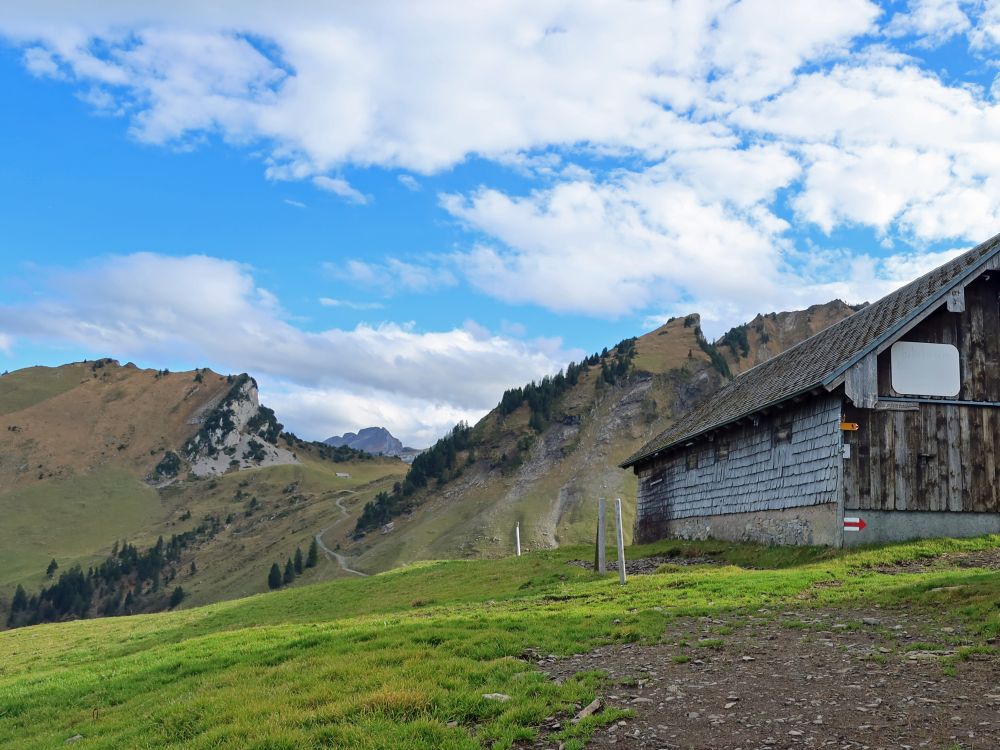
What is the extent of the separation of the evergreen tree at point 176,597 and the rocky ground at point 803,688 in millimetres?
138702

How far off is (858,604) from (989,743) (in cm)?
783

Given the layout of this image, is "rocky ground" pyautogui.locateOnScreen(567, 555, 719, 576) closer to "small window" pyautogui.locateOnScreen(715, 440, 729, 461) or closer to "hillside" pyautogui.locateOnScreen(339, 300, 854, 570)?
"small window" pyautogui.locateOnScreen(715, 440, 729, 461)

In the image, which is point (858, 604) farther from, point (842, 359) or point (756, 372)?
point (756, 372)

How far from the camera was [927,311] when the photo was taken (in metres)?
23.9

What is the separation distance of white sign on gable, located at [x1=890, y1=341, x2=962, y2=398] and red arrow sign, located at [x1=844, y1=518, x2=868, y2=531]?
15.4ft

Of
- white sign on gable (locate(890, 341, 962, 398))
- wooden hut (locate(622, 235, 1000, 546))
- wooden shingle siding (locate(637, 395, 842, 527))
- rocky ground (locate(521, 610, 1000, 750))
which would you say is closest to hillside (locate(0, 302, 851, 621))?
wooden shingle siding (locate(637, 395, 842, 527))

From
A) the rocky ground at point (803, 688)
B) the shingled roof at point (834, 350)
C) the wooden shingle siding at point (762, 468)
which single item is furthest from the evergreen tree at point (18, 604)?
the rocky ground at point (803, 688)

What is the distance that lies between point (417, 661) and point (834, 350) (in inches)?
839

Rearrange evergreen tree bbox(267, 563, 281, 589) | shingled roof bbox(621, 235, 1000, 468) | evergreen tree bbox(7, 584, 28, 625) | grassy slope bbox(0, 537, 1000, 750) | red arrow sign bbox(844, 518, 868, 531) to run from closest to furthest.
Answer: grassy slope bbox(0, 537, 1000, 750)
red arrow sign bbox(844, 518, 868, 531)
shingled roof bbox(621, 235, 1000, 468)
evergreen tree bbox(267, 563, 281, 589)
evergreen tree bbox(7, 584, 28, 625)

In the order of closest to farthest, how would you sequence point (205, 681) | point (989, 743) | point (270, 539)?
1. point (989, 743)
2. point (205, 681)
3. point (270, 539)

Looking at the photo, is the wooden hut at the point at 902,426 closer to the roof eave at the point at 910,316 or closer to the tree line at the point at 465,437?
the roof eave at the point at 910,316

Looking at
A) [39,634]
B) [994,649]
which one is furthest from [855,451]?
[39,634]

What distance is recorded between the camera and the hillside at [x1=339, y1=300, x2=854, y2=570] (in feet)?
340

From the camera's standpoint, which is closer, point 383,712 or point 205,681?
point 383,712
